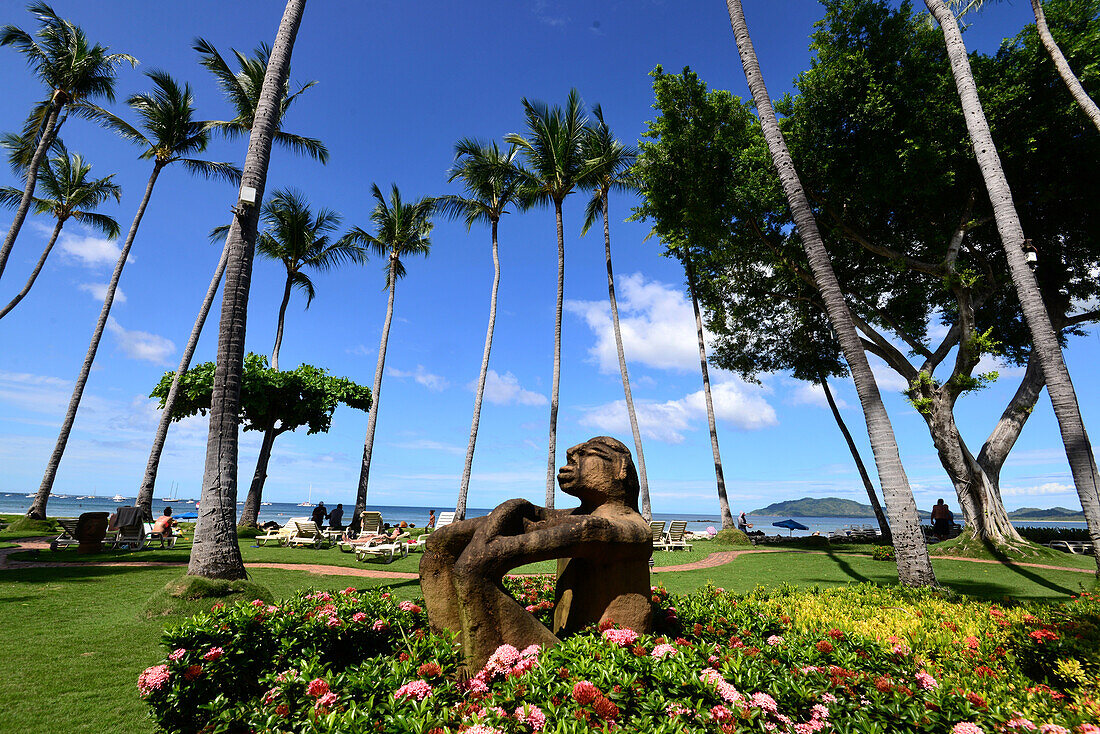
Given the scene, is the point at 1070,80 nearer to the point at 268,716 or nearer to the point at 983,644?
the point at 983,644

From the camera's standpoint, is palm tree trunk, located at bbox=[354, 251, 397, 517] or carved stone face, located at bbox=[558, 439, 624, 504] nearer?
carved stone face, located at bbox=[558, 439, 624, 504]

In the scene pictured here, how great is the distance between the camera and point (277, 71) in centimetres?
906

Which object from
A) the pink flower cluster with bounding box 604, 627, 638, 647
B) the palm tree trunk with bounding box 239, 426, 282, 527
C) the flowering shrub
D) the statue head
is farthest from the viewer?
the palm tree trunk with bounding box 239, 426, 282, 527

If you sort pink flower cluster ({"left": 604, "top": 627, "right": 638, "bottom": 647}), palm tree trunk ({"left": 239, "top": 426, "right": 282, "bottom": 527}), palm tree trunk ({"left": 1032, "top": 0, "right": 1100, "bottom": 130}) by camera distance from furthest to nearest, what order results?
palm tree trunk ({"left": 239, "top": 426, "right": 282, "bottom": 527})
palm tree trunk ({"left": 1032, "top": 0, "right": 1100, "bottom": 130})
pink flower cluster ({"left": 604, "top": 627, "right": 638, "bottom": 647})

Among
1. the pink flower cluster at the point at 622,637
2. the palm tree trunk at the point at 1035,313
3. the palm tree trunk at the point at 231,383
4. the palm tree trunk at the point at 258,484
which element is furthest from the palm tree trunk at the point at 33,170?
the palm tree trunk at the point at 1035,313

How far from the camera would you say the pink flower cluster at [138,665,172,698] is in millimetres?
3131

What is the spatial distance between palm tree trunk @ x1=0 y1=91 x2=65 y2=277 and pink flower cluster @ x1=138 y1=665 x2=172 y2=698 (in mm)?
21199

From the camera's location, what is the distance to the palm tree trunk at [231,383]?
727 cm

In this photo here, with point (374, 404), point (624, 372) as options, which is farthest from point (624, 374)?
point (374, 404)

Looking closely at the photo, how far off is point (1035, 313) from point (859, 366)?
238 cm

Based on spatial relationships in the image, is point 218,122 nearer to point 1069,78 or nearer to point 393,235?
point 393,235

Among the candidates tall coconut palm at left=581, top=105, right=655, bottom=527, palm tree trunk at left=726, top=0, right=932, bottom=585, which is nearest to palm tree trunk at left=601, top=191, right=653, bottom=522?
tall coconut palm at left=581, top=105, right=655, bottom=527

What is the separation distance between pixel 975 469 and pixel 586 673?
682 inches

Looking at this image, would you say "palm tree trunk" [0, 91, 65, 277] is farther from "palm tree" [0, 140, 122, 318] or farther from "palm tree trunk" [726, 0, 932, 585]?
"palm tree trunk" [726, 0, 932, 585]
